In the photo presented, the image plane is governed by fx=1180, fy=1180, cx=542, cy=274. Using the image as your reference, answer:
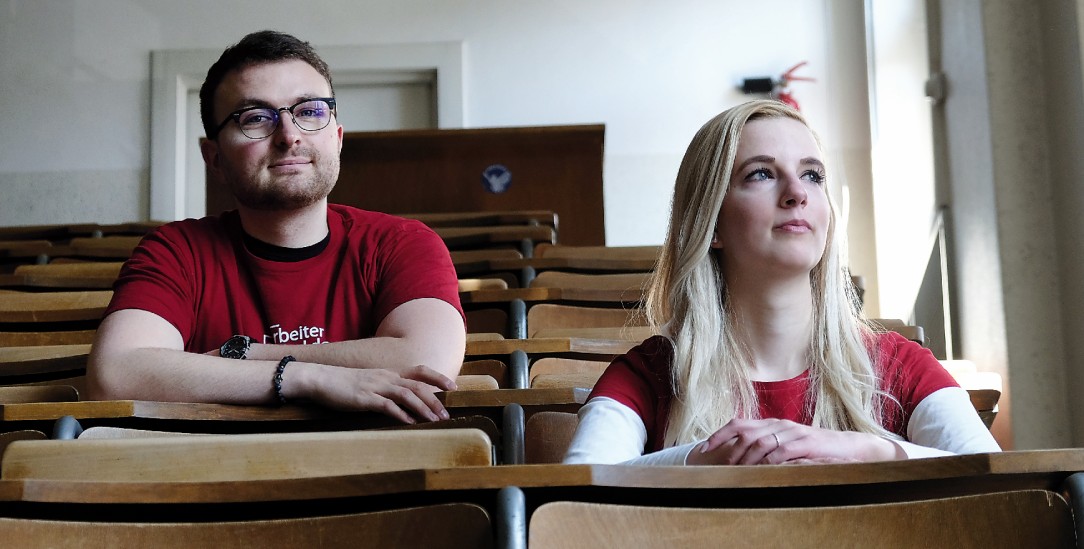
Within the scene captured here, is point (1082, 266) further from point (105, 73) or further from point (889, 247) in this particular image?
point (105, 73)

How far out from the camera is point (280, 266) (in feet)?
5.60

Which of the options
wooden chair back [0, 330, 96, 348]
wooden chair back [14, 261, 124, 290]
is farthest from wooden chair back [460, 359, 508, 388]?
wooden chair back [14, 261, 124, 290]

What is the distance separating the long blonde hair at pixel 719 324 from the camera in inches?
50.6

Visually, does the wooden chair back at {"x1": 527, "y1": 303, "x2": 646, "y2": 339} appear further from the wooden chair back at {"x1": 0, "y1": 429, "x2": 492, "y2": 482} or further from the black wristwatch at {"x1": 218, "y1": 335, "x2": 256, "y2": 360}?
the wooden chair back at {"x1": 0, "y1": 429, "x2": 492, "y2": 482}

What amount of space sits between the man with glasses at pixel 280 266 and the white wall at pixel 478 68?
301 centimetres

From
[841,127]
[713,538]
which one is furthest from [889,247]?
[713,538]

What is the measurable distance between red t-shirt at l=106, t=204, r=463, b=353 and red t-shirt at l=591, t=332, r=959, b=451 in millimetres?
404

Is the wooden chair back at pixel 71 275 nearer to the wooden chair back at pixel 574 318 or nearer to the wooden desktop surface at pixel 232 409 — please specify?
the wooden chair back at pixel 574 318

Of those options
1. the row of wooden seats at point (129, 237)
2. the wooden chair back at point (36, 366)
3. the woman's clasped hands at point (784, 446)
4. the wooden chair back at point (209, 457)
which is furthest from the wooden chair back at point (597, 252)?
the wooden chair back at point (209, 457)

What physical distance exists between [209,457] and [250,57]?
0.87 m

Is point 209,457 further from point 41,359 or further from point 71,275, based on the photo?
point 71,275

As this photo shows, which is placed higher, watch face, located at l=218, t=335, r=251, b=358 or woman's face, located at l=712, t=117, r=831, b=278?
woman's face, located at l=712, t=117, r=831, b=278

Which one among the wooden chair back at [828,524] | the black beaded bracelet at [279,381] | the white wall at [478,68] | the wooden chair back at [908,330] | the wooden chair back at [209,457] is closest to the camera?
the wooden chair back at [828,524]

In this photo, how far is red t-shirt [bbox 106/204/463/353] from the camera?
1.66 meters
